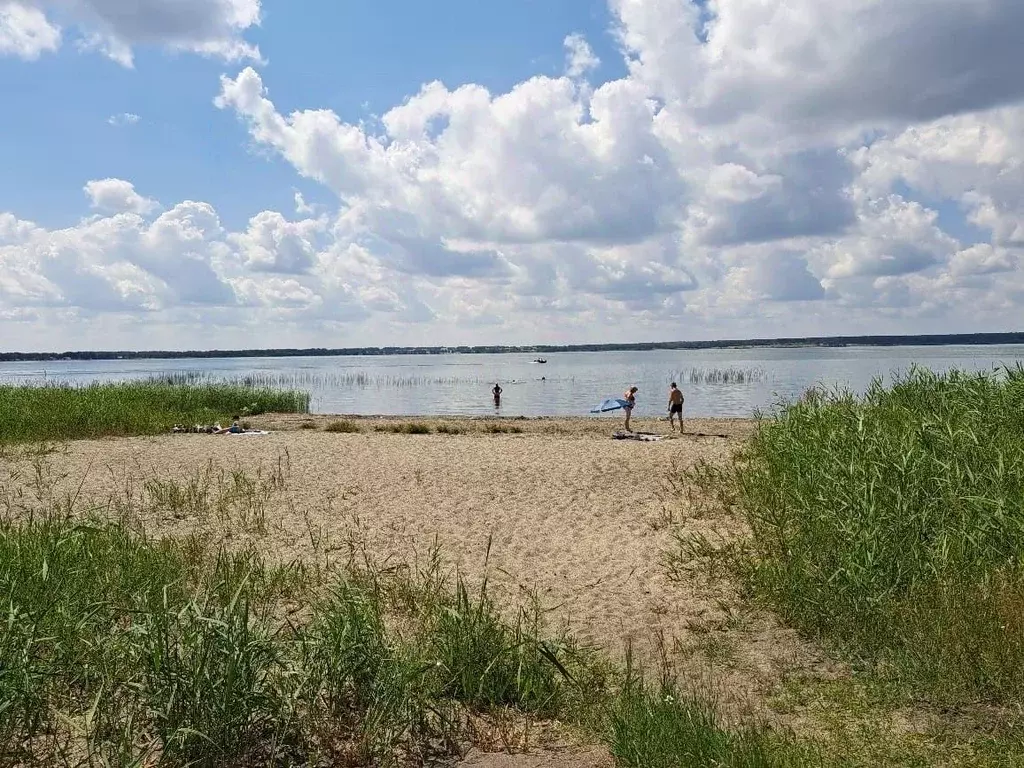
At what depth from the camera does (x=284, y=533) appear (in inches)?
376

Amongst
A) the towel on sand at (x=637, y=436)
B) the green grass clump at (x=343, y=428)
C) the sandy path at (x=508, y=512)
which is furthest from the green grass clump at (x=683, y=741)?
the green grass clump at (x=343, y=428)

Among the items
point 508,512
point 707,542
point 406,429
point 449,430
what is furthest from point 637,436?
point 707,542

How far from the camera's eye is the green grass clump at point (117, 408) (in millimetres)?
18531

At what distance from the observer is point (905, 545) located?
6.30 meters

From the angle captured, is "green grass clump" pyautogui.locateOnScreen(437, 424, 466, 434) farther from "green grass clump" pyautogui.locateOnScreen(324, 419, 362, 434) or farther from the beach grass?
the beach grass

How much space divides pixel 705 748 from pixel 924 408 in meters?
9.35

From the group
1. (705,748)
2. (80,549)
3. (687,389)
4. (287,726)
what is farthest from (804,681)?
(687,389)

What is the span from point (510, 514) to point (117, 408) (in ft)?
48.4

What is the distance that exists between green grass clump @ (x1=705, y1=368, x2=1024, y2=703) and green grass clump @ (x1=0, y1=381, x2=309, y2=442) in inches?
652

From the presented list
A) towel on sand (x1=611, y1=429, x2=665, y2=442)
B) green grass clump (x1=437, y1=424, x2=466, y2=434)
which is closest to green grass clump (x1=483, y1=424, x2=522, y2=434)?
green grass clump (x1=437, y1=424, x2=466, y2=434)

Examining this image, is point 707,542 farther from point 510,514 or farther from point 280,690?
point 280,690

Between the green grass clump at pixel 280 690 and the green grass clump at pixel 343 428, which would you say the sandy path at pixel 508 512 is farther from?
the green grass clump at pixel 343 428

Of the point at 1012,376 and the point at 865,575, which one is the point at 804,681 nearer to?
the point at 865,575

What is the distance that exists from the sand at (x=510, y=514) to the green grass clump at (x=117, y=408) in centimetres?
179
